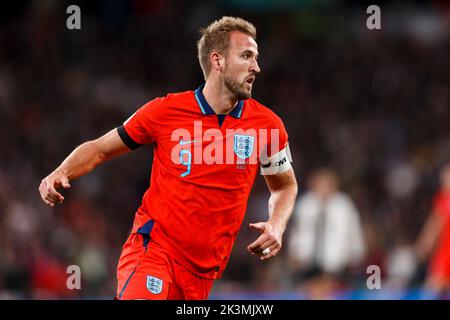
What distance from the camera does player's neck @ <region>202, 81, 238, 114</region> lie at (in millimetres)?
6152

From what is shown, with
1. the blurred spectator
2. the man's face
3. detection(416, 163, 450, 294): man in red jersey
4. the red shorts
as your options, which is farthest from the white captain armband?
detection(416, 163, 450, 294): man in red jersey

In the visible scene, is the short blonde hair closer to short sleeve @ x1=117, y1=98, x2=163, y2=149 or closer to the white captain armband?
short sleeve @ x1=117, y1=98, x2=163, y2=149

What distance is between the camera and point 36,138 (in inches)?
597

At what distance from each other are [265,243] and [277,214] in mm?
520

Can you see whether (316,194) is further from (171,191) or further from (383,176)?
(171,191)

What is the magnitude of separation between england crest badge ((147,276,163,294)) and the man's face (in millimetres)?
1240

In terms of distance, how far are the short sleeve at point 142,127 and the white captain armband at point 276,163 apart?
0.71 meters

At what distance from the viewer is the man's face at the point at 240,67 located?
6.09 meters

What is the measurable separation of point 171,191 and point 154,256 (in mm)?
414

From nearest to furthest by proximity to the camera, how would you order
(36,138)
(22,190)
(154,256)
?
(154,256) → (22,190) → (36,138)

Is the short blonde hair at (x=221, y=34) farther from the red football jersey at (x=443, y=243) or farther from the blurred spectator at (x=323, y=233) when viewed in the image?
the red football jersey at (x=443, y=243)

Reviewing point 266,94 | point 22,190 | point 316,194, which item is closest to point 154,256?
point 316,194

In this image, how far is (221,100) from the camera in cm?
616

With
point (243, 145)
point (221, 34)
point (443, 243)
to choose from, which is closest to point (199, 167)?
point (243, 145)
